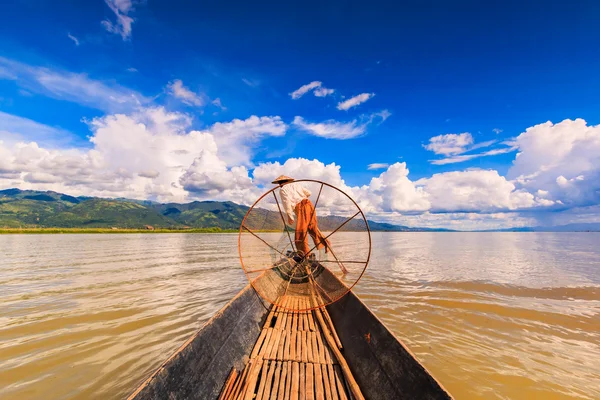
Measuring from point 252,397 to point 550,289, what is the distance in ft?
45.4

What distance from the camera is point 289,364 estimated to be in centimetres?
429

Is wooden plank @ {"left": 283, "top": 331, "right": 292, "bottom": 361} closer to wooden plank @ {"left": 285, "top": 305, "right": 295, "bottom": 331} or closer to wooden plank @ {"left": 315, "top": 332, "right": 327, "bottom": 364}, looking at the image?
wooden plank @ {"left": 285, "top": 305, "right": 295, "bottom": 331}

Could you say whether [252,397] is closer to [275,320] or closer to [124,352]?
[275,320]

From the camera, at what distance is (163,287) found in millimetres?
11078

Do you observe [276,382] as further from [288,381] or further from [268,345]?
[268,345]

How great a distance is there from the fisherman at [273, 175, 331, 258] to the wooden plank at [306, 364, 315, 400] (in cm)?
476

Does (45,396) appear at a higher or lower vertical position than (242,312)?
lower

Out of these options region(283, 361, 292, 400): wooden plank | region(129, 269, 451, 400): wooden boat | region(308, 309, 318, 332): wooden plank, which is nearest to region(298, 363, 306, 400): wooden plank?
region(129, 269, 451, 400): wooden boat

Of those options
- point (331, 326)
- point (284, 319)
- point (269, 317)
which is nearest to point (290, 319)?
point (284, 319)

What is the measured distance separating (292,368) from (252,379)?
2.29 feet

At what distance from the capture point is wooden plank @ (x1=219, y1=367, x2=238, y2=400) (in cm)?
357

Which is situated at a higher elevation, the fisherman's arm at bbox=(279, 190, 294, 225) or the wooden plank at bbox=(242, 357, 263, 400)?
the fisherman's arm at bbox=(279, 190, 294, 225)

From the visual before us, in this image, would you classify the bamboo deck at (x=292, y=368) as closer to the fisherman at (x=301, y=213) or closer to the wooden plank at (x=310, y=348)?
the wooden plank at (x=310, y=348)

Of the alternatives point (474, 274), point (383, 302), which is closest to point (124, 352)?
point (383, 302)
